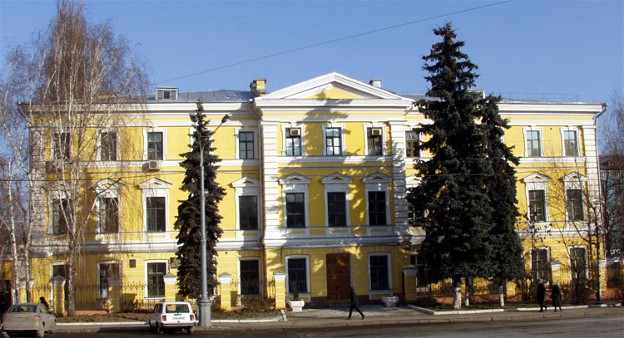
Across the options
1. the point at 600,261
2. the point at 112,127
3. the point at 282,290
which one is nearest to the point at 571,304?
the point at 600,261

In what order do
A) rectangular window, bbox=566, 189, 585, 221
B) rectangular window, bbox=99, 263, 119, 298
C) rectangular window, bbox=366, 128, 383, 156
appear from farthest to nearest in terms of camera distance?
rectangular window, bbox=566, 189, 585, 221
rectangular window, bbox=366, 128, 383, 156
rectangular window, bbox=99, 263, 119, 298

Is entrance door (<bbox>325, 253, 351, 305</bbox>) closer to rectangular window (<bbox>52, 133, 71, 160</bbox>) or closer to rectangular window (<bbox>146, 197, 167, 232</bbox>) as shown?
rectangular window (<bbox>146, 197, 167, 232</bbox>)

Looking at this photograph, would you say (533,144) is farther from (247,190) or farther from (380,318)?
(247,190)

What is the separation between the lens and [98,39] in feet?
108

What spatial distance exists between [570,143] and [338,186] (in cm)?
1587

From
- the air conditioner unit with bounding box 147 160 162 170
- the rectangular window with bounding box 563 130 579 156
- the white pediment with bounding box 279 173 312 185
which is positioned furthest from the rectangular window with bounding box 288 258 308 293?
the rectangular window with bounding box 563 130 579 156

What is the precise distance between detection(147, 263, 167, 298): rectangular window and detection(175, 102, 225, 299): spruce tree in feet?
16.4

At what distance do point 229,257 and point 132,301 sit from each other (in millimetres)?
5935

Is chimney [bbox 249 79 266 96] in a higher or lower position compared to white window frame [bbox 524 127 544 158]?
higher

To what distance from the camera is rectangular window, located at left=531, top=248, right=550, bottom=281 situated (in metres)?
41.5

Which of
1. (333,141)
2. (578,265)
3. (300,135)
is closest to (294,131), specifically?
(300,135)

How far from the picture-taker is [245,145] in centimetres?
4150

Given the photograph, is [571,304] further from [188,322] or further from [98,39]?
[98,39]

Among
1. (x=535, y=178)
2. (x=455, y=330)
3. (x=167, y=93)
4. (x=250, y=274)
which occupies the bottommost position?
(x=455, y=330)
